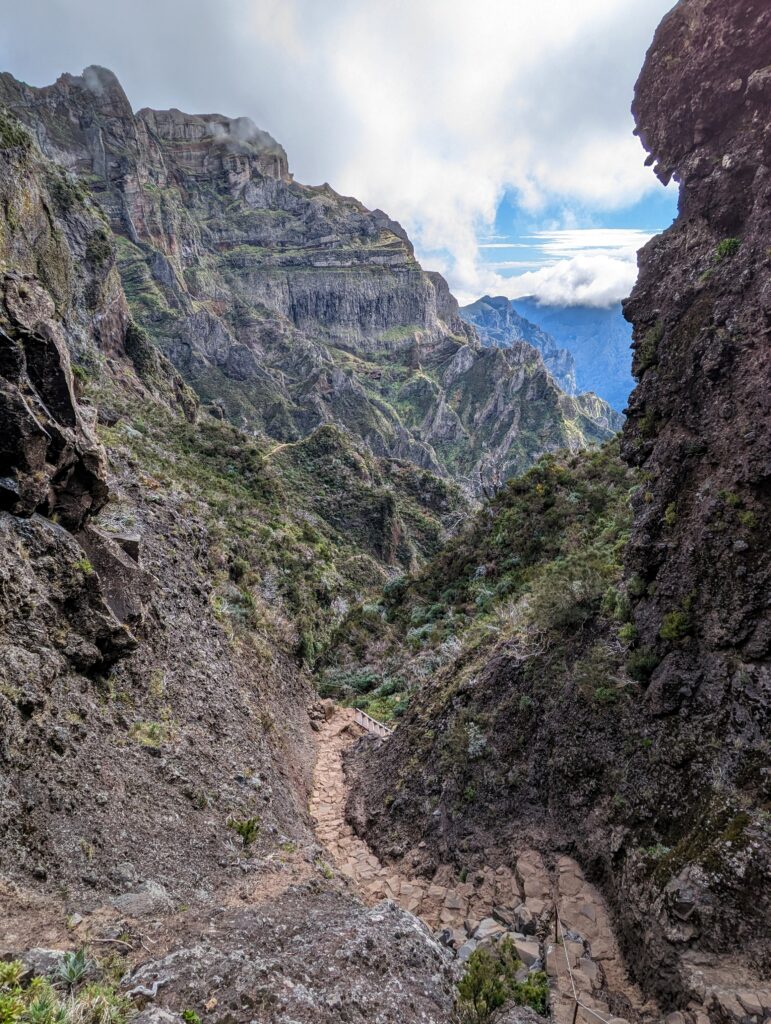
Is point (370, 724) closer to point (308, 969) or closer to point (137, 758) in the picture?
point (137, 758)

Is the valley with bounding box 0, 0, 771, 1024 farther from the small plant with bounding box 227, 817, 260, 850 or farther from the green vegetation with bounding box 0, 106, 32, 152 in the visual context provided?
the green vegetation with bounding box 0, 106, 32, 152

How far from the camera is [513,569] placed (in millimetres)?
23688

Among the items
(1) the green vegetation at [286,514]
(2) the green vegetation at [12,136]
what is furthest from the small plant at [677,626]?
(2) the green vegetation at [12,136]

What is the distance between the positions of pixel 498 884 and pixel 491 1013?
3.28m

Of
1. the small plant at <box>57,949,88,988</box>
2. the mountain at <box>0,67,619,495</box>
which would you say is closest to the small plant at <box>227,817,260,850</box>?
the small plant at <box>57,949,88,988</box>

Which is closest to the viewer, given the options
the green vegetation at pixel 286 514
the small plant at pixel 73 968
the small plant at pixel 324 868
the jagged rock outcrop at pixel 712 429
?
the small plant at pixel 73 968

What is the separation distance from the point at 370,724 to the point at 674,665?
13485mm

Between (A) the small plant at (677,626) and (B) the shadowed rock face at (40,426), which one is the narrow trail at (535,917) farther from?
(B) the shadowed rock face at (40,426)

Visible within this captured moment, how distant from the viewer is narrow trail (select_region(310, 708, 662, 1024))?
696 centimetres

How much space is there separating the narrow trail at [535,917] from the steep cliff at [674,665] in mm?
326

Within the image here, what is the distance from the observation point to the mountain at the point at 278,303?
123062 mm

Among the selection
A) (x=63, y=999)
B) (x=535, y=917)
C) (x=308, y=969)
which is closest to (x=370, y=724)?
(x=535, y=917)

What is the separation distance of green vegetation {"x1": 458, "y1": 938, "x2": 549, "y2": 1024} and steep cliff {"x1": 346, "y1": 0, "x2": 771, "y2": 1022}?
1.48 m

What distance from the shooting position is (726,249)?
9805mm
